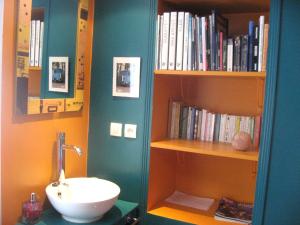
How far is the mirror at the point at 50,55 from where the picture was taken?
5.06 feet

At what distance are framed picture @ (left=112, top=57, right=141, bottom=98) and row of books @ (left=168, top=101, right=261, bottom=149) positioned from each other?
323 mm

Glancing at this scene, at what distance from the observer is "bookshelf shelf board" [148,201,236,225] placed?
1.84 m

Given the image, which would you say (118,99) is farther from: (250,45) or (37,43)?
(250,45)

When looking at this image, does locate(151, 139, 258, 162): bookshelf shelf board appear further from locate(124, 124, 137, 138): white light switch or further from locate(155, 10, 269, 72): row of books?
locate(155, 10, 269, 72): row of books

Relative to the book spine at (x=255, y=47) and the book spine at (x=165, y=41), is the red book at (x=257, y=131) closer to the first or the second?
the book spine at (x=255, y=47)

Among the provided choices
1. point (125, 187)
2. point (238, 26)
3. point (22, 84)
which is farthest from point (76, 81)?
point (238, 26)

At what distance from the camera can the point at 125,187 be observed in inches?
79.0

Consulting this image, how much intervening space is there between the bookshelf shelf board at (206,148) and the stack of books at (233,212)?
1.32 feet

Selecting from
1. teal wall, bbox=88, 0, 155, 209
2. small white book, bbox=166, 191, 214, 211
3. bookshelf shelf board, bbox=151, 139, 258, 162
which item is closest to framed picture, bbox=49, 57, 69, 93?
teal wall, bbox=88, 0, 155, 209

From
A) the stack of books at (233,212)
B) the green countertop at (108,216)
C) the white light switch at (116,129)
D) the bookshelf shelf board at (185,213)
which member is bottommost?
the bookshelf shelf board at (185,213)

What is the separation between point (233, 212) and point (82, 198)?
0.93m

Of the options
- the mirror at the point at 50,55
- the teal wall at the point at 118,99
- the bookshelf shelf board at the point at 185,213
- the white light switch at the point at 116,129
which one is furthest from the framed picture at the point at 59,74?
the bookshelf shelf board at the point at 185,213

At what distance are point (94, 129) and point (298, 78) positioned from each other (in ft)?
4.23

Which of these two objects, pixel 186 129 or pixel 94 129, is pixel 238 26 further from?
pixel 94 129
